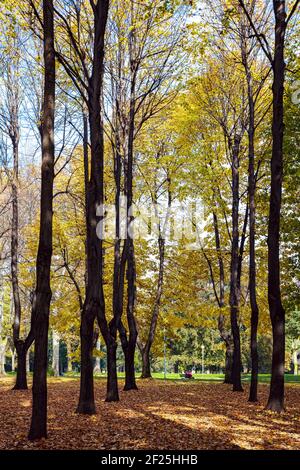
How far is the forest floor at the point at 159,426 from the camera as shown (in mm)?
6590

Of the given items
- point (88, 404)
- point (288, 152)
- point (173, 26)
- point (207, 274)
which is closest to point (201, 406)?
point (88, 404)

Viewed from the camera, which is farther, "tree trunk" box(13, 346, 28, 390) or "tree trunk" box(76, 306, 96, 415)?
"tree trunk" box(13, 346, 28, 390)

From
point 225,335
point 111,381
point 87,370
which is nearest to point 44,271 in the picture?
point 87,370

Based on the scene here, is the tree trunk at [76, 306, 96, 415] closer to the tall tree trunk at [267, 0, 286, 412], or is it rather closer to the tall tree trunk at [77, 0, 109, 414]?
the tall tree trunk at [77, 0, 109, 414]

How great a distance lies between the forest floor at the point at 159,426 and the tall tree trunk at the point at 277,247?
0.65m

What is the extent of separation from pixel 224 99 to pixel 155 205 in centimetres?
759

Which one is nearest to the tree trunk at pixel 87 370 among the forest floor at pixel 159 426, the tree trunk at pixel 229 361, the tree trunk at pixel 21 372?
the forest floor at pixel 159 426

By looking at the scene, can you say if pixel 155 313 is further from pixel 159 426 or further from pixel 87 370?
pixel 159 426

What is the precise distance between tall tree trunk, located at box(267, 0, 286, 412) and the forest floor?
0.65 meters

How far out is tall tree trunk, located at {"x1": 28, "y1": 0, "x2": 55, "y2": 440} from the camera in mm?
6844

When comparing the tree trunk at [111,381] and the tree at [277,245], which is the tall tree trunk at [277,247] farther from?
the tree trunk at [111,381]

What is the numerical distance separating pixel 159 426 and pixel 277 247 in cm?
458

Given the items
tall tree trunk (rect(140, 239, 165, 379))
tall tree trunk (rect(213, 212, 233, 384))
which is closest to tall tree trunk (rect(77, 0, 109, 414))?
tall tree trunk (rect(213, 212, 233, 384))

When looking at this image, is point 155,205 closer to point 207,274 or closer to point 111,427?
point 207,274
